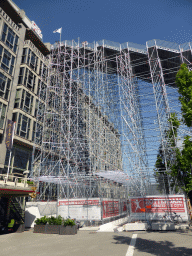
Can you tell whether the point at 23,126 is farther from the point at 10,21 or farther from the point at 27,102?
the point at 10,21

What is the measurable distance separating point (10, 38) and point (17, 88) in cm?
683

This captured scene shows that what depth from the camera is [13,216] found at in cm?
1905

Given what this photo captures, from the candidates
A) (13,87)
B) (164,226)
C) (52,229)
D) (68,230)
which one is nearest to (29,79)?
(13,87)

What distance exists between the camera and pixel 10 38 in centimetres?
2670

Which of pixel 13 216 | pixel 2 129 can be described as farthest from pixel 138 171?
pixel 2 129

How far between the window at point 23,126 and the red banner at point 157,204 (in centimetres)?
1592

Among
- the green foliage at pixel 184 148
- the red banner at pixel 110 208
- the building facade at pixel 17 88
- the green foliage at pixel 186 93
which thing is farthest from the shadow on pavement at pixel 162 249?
Result: the building facade at pixel 17 88

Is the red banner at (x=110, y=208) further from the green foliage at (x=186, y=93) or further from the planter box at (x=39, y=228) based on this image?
the green foliage at (x=186, y=93)

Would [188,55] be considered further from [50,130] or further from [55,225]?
[55,225]

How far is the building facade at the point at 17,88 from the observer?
2396cm

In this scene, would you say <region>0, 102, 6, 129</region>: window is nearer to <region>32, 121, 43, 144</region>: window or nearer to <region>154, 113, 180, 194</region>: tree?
<region>32, 121, 43, 144</region>: window

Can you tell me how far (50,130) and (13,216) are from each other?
12.5 metres

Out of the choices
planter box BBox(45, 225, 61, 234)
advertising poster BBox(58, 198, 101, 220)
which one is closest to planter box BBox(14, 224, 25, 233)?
planter box BBox(45, 225, 61, 234)

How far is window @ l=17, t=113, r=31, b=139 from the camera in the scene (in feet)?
82.5
